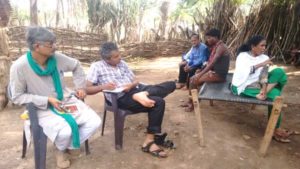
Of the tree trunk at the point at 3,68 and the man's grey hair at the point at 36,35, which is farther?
the tree trunk at the point at 3,68

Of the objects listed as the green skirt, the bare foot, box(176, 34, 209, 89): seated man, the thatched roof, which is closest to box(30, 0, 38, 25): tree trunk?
the thatched roof

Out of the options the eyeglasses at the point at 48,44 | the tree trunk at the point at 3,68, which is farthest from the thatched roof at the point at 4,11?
the eyeglasses at the point at 48,44

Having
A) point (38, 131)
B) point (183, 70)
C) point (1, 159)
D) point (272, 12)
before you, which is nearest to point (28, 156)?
point (1, 159)

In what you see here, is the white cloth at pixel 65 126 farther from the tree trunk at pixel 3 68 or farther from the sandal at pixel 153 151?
the tree trunk at pixel 3 68

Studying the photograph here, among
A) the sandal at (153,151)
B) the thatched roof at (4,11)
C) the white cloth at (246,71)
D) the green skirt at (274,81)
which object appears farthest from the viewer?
the thatched roof at (4,11)

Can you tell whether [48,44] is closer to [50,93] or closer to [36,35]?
[36,35]

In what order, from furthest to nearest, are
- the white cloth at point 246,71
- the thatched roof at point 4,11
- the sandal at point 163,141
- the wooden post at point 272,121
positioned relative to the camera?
the thatched roof at point 4,11, the white cloth at point 246,71, the sandal at point 163,141, the wooden post at point 272,121

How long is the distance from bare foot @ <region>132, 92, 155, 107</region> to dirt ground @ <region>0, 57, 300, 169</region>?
1.94 ft

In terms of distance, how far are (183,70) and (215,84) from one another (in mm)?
1547

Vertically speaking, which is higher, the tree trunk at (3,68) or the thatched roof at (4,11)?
the thatched roof at (4,11)

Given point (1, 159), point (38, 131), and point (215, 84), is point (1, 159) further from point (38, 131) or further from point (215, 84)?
point (215, 84)

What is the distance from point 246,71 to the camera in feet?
12.8

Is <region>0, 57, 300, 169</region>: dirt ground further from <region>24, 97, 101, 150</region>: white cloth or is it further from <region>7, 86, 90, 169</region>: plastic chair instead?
<region>24, 97, 101, 150</region>: white cloth

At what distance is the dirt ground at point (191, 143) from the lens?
10.8 ft
